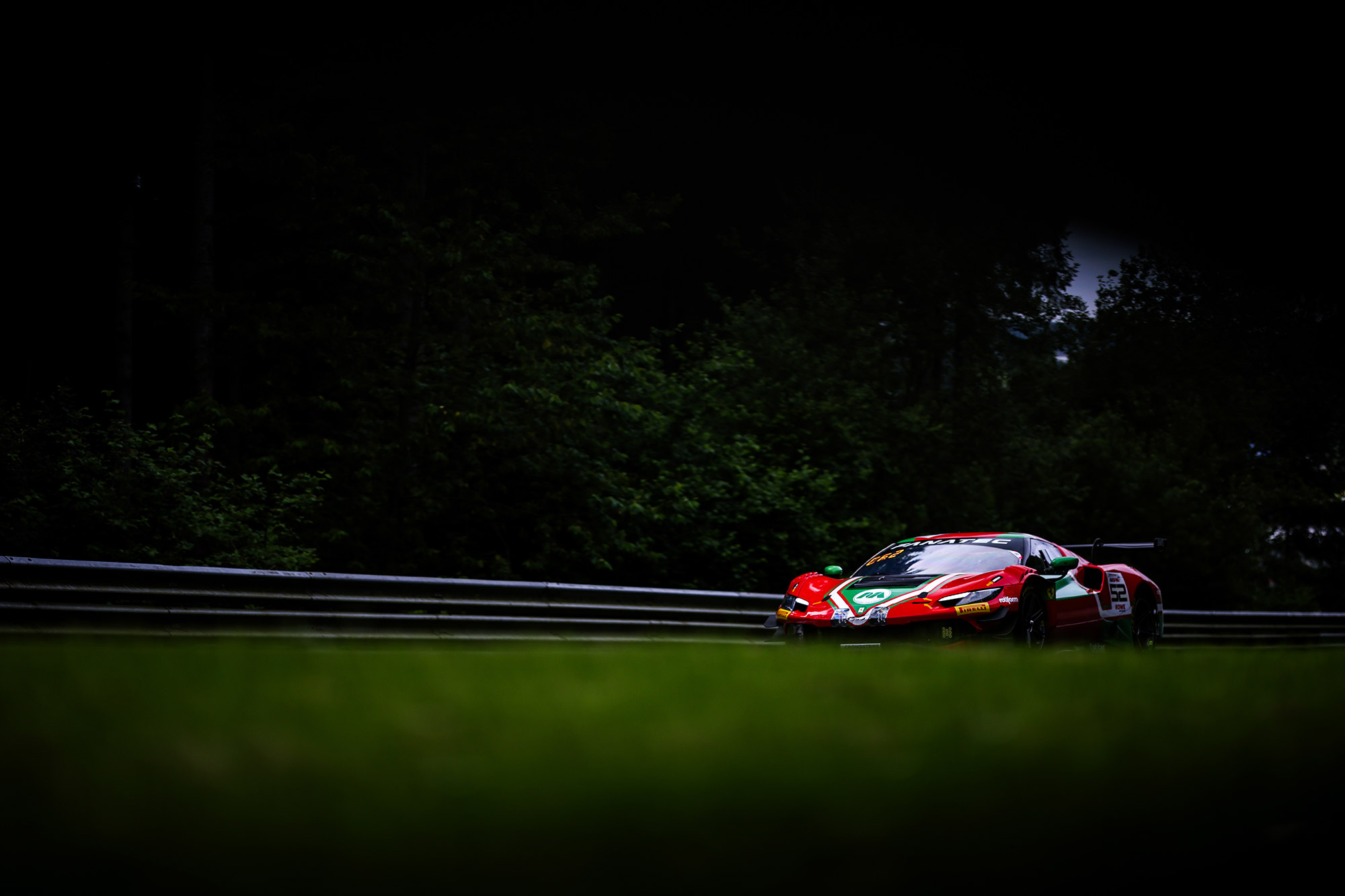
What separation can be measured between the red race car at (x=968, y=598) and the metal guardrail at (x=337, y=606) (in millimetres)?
2662

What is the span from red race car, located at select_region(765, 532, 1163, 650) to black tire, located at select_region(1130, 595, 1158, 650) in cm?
18

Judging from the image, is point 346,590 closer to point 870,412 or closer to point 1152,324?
point 870,412

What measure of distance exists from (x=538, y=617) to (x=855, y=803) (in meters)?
9.66

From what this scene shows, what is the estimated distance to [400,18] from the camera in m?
18.4

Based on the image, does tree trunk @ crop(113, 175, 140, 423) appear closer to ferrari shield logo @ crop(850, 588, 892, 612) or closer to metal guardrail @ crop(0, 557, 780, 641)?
metal guardrail @ crop(0, 557, 780, 641)

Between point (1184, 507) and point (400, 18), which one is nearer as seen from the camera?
point (400, 18)

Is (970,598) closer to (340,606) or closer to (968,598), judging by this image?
(968,598)

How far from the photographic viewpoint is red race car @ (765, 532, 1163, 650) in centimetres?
962

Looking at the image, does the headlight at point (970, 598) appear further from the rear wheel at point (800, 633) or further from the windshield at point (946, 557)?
the rear wheel at point (800, 633)

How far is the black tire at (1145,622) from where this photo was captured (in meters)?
12.2

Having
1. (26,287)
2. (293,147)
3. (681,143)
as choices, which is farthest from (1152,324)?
(26,287)

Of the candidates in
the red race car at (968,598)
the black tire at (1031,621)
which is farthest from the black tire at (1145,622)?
the black tire at (1031,621)

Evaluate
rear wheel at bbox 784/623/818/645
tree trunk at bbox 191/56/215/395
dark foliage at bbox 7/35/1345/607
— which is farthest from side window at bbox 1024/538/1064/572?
tree trunk at bbox 191/56/215/395

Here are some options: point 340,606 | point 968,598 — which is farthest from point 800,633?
point 340,606
